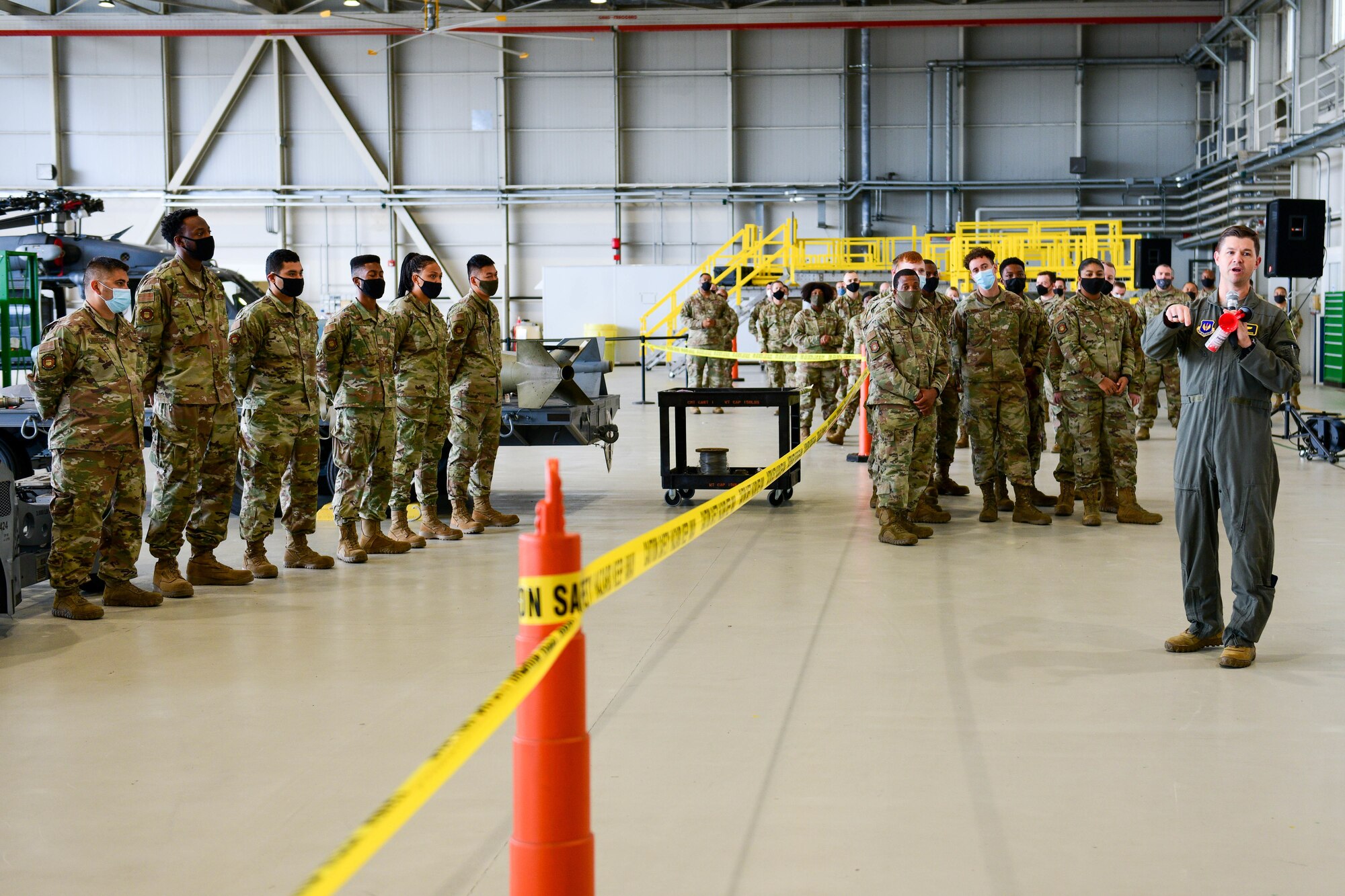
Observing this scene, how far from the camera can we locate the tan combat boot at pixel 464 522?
8.35m

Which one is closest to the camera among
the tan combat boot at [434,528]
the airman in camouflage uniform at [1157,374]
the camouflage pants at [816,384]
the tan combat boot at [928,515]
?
the tan combat boot at [434,528]

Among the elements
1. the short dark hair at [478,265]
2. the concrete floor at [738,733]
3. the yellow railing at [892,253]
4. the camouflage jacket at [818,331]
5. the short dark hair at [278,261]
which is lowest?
the concrete floor at [738,733]

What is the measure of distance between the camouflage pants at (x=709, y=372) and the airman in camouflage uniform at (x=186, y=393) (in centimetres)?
1018

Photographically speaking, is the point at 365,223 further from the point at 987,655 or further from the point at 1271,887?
the point at 1271,887

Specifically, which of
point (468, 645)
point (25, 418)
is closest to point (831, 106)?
point (25, 418)

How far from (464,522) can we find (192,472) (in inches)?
96.4

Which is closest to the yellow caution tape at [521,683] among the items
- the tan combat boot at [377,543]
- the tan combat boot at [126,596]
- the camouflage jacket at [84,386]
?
the camouflage jacket at [84,386]

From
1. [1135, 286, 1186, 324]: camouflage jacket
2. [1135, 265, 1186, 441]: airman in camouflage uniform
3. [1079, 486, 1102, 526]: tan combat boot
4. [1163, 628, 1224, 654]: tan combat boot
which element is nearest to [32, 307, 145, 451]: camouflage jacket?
[1163, 628, 1224, 654]: tan combat boot

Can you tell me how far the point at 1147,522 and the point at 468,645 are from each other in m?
4.99

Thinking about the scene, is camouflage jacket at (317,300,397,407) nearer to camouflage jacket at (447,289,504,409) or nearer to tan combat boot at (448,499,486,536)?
camouflage jacket at (447,289,504,409)

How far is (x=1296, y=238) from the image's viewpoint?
13.6 m

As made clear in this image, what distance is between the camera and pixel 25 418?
7.71m

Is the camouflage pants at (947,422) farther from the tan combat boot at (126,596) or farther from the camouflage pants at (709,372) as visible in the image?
the camouflage pants at (709,372)

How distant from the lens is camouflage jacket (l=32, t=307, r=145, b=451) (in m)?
5.61
